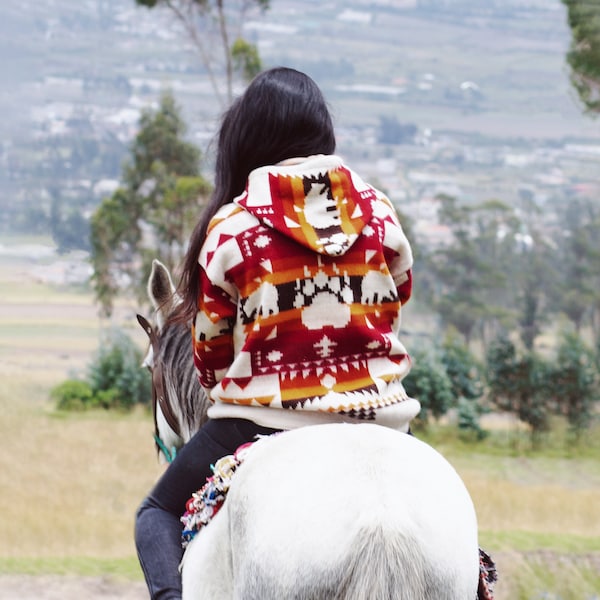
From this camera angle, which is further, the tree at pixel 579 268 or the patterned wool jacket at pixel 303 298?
the tree at pixel 579 268

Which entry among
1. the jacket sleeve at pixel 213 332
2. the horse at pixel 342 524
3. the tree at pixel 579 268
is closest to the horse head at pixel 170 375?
the jacket sleeve at pixel 213 332

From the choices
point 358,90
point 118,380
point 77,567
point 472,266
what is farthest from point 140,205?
point 358,90

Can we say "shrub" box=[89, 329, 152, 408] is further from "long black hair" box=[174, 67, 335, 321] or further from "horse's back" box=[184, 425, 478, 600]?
"horse's back" box=[184, 425, 478, 600]

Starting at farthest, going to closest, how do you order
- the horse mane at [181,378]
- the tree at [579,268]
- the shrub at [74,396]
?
the tree at [579,268] → the shrub at [74,396] → the horse mane at [181,378]

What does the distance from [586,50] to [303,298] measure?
12597 millimetres

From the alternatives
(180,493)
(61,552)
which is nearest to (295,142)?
(180,493)

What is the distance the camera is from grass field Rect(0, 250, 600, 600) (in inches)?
194

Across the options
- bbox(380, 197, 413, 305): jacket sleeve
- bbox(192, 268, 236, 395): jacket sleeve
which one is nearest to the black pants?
bbox(192, 268, 236, 395): jacket sleeve

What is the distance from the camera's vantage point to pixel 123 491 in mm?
10266

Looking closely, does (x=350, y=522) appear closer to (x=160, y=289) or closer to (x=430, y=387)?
(x=160, y=289)

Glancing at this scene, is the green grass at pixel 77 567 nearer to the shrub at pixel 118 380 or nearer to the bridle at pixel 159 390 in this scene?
the bridle at pixel 159 390

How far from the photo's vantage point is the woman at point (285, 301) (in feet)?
5.49

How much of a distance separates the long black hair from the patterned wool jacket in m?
0.09

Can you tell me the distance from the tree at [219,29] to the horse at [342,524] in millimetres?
11984
